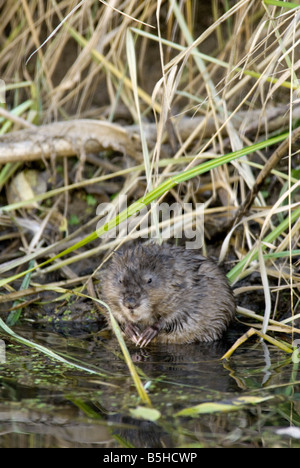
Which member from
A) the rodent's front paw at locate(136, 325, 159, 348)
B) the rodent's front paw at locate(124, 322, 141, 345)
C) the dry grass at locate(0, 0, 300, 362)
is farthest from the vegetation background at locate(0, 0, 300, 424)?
the rodent's front paw at locate(136, 325, 159, 348)

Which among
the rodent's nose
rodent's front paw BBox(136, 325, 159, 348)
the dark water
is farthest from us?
rodent's front paw BBox(136, 325, 159, 348)

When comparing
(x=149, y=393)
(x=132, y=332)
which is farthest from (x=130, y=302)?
(x=149, y=393)

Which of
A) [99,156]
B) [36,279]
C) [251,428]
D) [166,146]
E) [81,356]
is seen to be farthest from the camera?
[99,156]

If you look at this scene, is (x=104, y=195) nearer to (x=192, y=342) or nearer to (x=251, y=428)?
(x=192, y=342)

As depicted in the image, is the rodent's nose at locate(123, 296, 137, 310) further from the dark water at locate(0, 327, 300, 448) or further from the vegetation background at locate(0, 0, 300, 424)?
the vegetation background at locate(0, 0, 300, 424)

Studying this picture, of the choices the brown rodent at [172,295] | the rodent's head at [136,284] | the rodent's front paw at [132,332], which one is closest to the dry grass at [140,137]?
the brown rodent at [172,295]

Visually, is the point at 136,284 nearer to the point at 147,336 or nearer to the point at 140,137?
the point at 147,336
